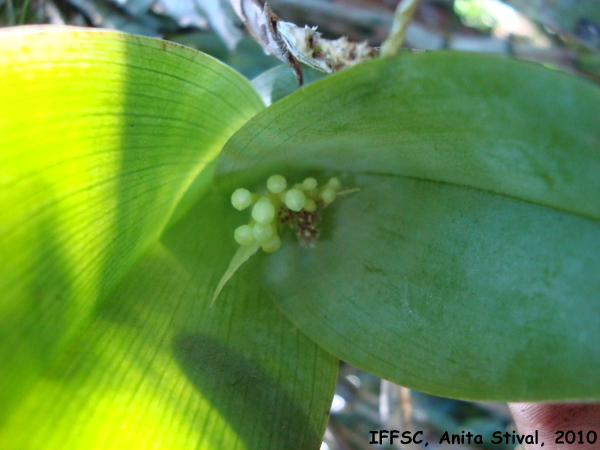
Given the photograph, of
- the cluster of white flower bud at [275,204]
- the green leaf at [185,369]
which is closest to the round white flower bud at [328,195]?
the cluster of white flower bud at [275,204]

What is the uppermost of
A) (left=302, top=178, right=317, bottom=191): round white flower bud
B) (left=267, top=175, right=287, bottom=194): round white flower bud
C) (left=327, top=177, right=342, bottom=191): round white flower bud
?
(left=327, top=177, right=342, bottom=191): round white flower bud

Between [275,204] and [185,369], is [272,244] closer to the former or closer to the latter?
[275,204]

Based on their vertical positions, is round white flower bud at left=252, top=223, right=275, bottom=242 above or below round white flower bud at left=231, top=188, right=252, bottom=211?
below

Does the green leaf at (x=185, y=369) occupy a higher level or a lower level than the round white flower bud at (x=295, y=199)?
lower

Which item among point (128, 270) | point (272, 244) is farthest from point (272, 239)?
point (128, 270)

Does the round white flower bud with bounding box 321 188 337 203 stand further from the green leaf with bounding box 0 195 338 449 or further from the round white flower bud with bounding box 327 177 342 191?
the green leaf with bounding box 0 195 338 449

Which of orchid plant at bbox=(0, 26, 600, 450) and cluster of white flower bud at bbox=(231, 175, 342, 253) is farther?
cluster of white flower bud at bbox=(231, 175, 342, 253)

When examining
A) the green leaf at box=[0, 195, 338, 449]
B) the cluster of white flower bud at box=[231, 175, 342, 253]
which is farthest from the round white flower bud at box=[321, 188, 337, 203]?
the green leaf at box=[0, 195, 338, 449]

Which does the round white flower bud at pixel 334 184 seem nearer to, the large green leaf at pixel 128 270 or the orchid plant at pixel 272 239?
the orchid plant at pixel 272 239
